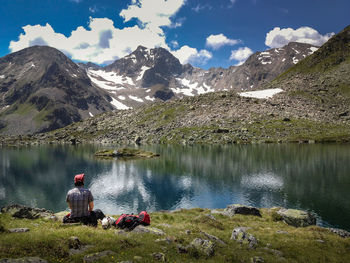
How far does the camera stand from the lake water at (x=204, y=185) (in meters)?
44.6

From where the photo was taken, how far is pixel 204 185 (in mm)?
59750

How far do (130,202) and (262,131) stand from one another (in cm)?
13584

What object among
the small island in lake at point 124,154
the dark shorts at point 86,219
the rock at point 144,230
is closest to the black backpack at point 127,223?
the rock at point 144,230

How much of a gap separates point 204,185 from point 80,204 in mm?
45116

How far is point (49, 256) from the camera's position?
11891 millimetres

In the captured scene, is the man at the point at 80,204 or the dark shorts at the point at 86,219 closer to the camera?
the man at the point at 80,204

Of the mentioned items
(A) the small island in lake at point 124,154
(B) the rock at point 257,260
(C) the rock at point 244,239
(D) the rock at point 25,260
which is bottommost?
(A) the small island in lake at point 124,154

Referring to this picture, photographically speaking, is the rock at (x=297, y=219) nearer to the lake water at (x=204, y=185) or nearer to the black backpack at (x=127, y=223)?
the lake water at (x=204, y=185)

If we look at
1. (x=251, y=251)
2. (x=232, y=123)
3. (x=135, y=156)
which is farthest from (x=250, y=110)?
(x=251, y=251)

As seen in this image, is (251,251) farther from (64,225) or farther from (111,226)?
(64,225)

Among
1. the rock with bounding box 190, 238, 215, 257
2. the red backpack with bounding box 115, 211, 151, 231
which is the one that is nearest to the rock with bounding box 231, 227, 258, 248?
the rock with bounding box 190, 238, 215, 257

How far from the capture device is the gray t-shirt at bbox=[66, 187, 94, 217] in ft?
56.3

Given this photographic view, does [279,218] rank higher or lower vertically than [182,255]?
lower

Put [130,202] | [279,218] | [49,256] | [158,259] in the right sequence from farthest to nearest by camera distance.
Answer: [130,202] < [279,218] < [158,259] < [49,256]
